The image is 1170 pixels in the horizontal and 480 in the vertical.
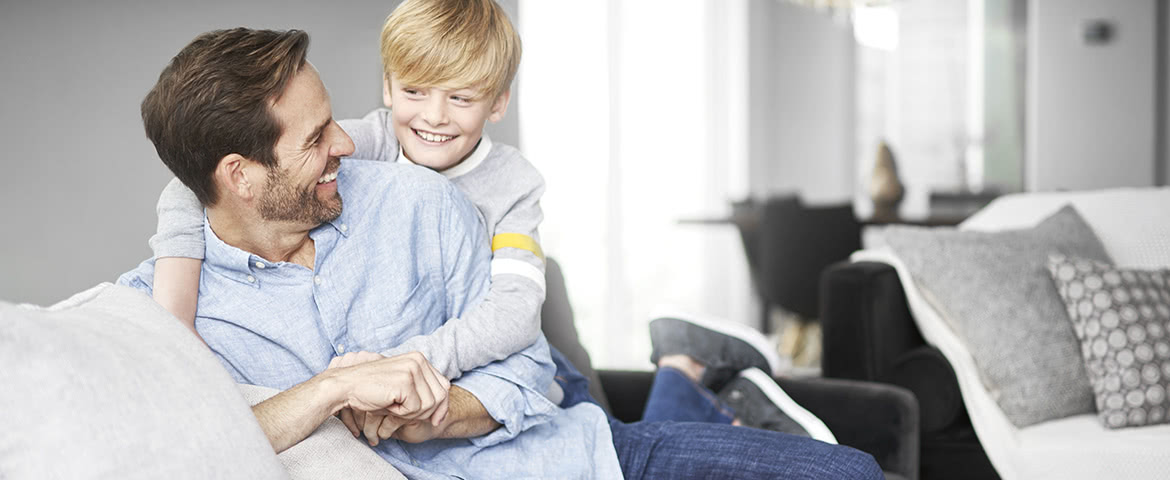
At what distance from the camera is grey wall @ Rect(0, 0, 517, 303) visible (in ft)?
3.17

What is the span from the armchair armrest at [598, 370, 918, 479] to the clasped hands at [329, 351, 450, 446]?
888 millimetres

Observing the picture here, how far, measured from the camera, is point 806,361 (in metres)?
4.54

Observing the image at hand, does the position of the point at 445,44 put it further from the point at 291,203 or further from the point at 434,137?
the point at 291,203

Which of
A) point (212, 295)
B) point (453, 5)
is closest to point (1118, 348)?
point (453, 5)

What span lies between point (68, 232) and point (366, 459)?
1.26 ft

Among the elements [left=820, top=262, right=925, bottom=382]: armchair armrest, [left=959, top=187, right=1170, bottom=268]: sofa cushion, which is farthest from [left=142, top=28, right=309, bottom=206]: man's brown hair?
[left=959, top=187, right=1170, bottom=268]: sofa cushion

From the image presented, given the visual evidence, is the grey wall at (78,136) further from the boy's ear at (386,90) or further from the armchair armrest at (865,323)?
the armchair armrest at (865,323)

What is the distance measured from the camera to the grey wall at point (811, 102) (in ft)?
22.1

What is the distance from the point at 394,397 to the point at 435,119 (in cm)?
46

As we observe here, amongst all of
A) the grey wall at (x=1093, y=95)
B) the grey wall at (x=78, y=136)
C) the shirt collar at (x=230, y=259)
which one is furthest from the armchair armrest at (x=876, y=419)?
the grey wall at (x=1093, y=95)

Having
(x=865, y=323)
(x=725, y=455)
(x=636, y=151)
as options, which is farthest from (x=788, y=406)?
(x=636, y=151)

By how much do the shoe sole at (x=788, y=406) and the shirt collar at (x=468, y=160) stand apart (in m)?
0.67

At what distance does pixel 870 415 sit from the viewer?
67.2 inches

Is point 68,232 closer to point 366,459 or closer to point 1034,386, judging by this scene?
point 366,459
